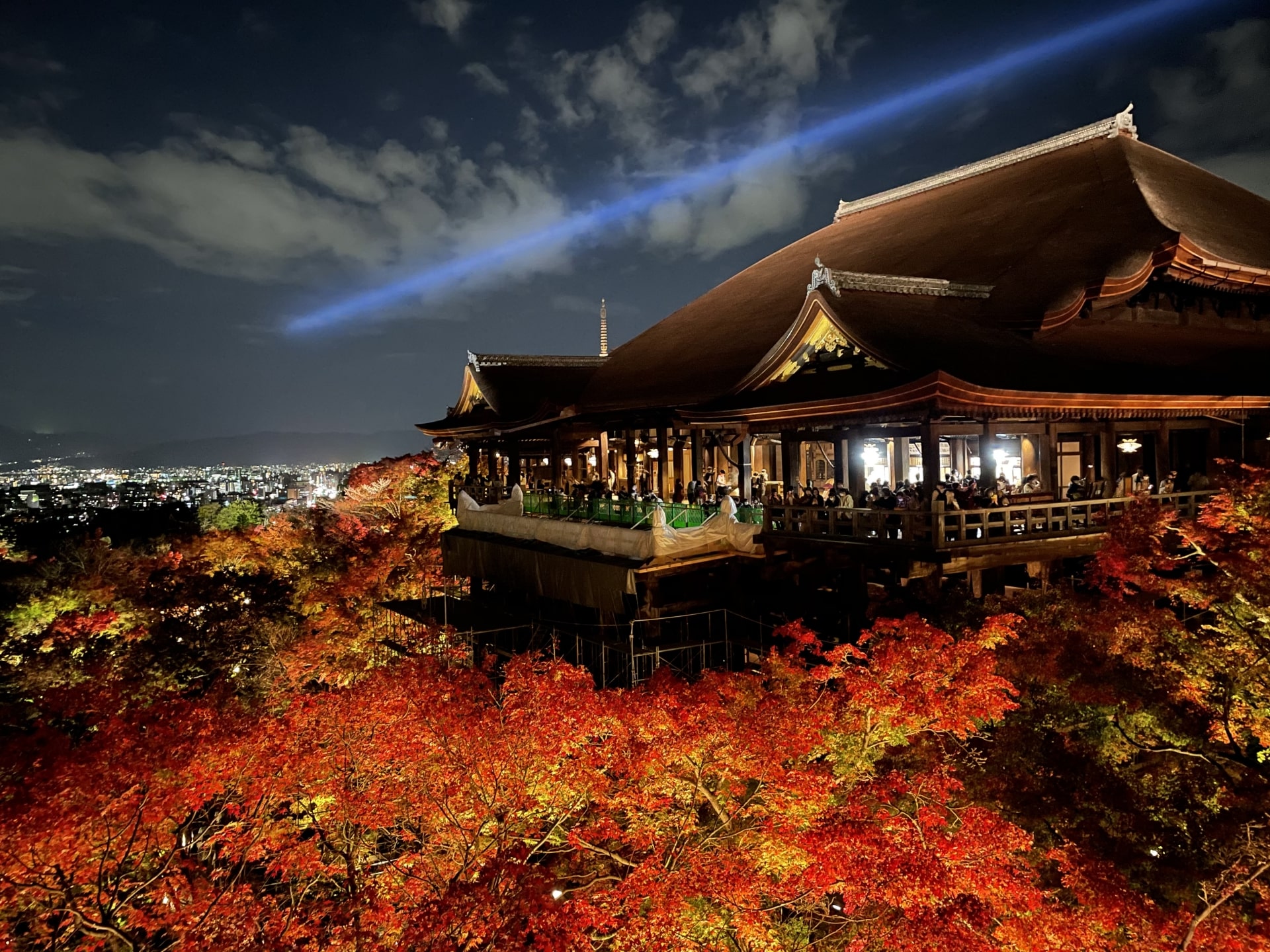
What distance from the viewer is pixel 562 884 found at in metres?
13.0

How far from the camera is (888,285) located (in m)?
17.7

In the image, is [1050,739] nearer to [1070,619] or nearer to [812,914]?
[1070,619]

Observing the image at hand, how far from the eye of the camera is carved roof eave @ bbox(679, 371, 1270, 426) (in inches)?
490

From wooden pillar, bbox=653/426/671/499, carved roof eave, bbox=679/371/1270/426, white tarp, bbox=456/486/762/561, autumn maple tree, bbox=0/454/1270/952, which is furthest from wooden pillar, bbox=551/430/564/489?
autumn maple tree, bbox=0/454/1270/952

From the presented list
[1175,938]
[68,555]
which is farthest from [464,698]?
[68,555]

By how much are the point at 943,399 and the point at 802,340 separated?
4.02 meters

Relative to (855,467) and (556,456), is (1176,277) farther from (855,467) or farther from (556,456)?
(556,456)

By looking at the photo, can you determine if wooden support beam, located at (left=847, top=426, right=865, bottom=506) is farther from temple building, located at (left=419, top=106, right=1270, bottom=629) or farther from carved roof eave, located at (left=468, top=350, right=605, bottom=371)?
carved roof eave, located at (left=468, top=350, right=605, bottom=371)

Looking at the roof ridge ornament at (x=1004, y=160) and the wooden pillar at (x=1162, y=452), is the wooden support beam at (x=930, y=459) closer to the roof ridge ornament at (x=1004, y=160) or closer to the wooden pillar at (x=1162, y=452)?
the wooden pillar at (x=1162, y=452)

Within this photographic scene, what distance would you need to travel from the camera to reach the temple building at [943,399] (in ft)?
45.2

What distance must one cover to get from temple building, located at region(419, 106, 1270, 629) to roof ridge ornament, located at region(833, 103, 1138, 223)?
103 millimetres

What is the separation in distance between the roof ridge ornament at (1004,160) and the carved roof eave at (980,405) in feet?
43.7

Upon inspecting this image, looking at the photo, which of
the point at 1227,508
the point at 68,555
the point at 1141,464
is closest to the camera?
the point at 1227,508

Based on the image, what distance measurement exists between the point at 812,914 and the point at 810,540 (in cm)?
598
